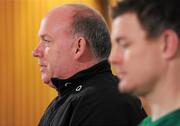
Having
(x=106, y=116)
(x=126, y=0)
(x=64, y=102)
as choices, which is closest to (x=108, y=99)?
(x=106, y=116)

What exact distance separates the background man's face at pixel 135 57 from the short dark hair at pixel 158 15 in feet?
0.05

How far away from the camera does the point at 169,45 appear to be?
0.88 m

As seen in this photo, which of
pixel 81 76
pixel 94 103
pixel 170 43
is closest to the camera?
pixel 170 43

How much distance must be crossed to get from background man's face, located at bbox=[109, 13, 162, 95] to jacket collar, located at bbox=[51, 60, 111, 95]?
53 centimetres

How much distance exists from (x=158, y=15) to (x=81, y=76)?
24.2 inches

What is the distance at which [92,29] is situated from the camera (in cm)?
150

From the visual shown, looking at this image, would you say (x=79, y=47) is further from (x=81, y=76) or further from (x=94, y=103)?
(x=94, y=103)

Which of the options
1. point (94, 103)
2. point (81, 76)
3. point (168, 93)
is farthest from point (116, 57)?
point (81, 76)

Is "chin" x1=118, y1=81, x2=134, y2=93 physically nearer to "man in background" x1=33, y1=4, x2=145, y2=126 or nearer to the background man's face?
the background man's face

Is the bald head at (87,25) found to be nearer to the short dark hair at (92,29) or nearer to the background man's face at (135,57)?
the short dark hair at (92,29)

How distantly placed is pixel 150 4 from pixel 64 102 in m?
0.64

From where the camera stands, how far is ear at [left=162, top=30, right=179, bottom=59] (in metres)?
0.87

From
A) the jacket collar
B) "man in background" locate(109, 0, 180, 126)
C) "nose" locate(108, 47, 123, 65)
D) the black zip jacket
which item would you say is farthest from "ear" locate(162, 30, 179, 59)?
the jacket collar

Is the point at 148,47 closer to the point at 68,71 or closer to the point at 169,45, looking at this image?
the point at 169,45
